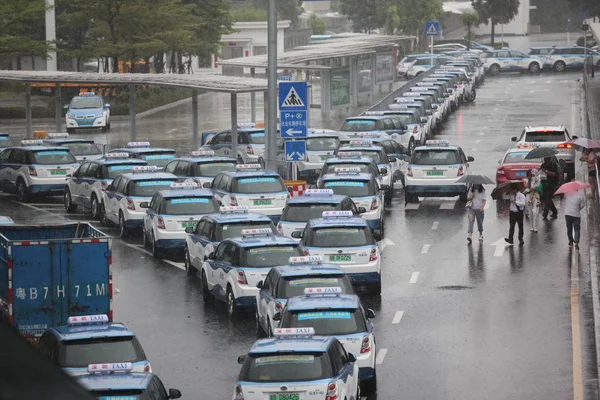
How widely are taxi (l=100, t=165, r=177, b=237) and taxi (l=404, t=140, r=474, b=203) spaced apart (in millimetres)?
6726

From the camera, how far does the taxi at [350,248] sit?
19.8 meters

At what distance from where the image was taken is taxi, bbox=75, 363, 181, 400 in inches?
398

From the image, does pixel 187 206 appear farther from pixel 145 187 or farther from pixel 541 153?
pixel 541 153

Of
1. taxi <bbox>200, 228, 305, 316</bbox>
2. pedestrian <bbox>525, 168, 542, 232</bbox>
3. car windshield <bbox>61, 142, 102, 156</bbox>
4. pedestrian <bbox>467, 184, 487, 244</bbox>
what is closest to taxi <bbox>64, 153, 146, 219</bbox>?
car windshield <bbox>61, 142, 102, 156</bbox>

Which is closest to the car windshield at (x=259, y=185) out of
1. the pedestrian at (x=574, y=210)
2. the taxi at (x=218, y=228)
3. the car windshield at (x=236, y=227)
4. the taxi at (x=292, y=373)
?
the taxi at (x=218, y=228)

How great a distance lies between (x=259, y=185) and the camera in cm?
2731

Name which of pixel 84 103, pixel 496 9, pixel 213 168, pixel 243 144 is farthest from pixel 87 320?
pixel 496 9

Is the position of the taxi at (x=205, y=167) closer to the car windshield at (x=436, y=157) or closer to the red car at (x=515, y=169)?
the car windshield at (x=436, y=157)

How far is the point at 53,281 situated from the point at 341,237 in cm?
581

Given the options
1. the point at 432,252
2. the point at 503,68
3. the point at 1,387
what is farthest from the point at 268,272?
the point at 503,68

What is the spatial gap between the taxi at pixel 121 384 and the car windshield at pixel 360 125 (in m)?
30.1

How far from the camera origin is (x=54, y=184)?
33.4 metres

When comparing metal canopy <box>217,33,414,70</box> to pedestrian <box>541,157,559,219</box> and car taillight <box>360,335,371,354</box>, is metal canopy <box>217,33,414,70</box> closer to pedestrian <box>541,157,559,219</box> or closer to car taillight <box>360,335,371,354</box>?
pedestrian <box>541,157,559,219</box>

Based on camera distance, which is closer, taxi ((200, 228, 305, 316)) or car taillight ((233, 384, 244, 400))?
car taillight ((233, 384, 244, 400))
